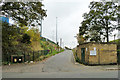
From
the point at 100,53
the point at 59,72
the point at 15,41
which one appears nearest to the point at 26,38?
the point at 15,41

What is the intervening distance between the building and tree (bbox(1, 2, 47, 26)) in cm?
656

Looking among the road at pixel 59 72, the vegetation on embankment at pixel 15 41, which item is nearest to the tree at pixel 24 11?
the vegetation on embankment at pixel 15 41

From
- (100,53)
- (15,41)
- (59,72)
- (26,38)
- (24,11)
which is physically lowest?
(59,72)

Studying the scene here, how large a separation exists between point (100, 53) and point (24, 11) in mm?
9262

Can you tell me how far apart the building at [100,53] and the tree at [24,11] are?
656 centimetres

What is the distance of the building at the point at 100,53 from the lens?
12.7m

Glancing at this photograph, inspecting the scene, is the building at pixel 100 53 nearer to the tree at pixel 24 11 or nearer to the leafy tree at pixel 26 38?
the tree at pixel 24 11

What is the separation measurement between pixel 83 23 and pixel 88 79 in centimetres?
1612

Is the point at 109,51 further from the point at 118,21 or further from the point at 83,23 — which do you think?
the point at 83,23

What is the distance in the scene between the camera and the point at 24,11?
41.3ft

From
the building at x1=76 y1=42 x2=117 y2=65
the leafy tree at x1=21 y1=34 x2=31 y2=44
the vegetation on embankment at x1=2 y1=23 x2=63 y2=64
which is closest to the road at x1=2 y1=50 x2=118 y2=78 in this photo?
the building at x1=76 y1=42 x2=117 y2=65

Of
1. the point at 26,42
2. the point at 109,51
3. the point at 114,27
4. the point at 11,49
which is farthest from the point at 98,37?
the point at 11,49

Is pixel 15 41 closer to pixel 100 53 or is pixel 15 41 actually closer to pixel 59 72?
pixel 59 72

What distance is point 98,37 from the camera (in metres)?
22.0
